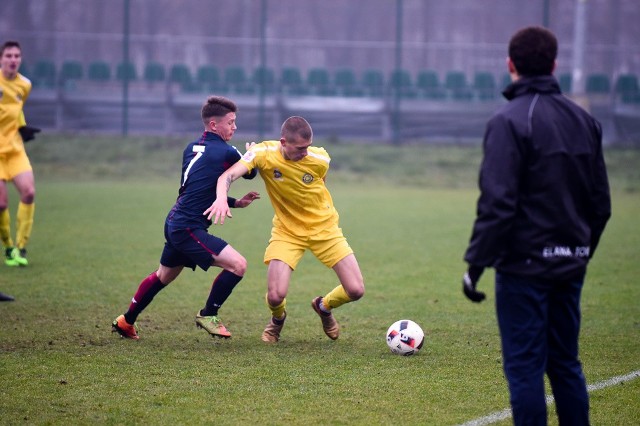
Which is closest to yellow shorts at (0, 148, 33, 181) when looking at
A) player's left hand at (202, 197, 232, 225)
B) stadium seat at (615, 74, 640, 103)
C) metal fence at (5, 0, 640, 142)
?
player's left hand at (202, 197, 232, 225)

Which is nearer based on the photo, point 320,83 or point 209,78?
point 320,83

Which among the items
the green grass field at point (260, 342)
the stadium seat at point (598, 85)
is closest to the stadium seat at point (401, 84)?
the stadium seat at point (598, 85)

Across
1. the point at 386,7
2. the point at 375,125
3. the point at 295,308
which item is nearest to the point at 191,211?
the point at 295,308

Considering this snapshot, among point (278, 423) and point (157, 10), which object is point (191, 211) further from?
point (157, 10)

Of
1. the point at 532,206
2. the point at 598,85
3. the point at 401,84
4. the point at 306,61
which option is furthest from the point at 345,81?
the point at 532,206

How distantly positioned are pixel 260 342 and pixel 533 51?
11.2ft

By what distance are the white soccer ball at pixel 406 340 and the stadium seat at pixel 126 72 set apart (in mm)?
18286

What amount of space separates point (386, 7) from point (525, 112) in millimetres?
23627

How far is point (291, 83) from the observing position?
23.6m

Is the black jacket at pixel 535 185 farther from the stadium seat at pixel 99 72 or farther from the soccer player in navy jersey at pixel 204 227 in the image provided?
the stadium seat at pixel 99 72

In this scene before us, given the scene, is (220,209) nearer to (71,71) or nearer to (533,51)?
(533,51)

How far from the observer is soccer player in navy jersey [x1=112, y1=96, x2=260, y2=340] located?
20.3 feet

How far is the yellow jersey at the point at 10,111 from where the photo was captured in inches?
363

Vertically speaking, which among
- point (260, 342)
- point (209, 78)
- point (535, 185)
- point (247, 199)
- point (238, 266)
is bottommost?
point (260, 342)
